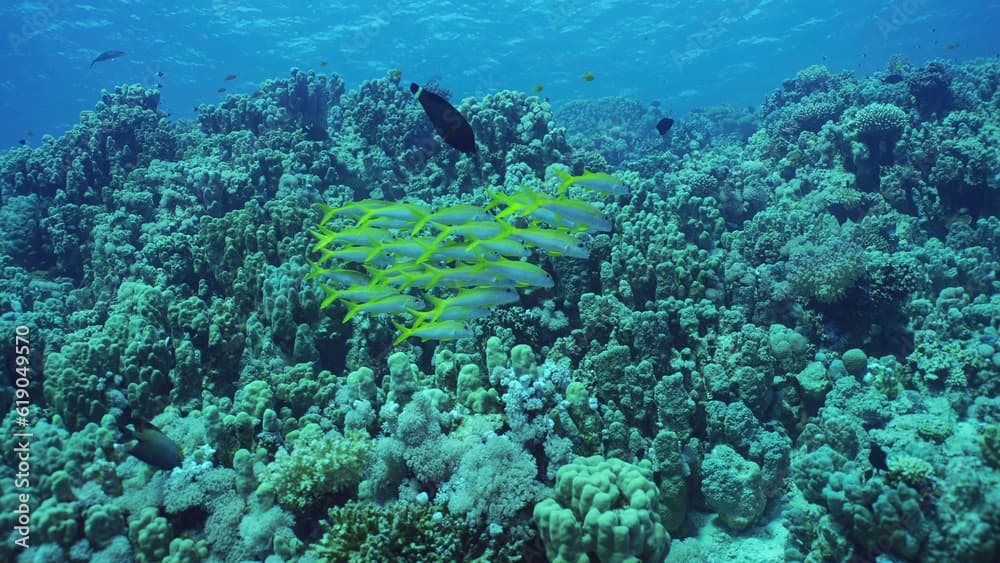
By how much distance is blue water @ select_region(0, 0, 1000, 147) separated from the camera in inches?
1689

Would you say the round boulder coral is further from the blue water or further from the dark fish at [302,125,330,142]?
the blue water

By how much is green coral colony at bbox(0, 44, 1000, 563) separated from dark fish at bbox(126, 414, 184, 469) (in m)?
0.02

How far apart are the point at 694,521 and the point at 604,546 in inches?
77.3

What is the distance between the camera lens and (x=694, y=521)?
4.61 meters

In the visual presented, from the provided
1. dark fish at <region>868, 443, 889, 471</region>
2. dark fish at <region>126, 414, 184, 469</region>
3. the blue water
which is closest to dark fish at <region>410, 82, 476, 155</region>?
dark fish at <region>126, 414, 184, 469</region>

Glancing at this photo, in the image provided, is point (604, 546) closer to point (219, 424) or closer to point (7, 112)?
point (219, 424)

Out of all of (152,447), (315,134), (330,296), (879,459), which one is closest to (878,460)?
(879,459)

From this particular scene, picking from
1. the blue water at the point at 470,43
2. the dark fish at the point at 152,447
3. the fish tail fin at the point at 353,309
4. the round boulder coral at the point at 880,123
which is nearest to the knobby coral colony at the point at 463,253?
the fish tail fin at the point at 353,309

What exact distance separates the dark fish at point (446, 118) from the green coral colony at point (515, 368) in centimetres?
3

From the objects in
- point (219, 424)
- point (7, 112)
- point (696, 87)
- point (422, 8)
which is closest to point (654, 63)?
point (696, 87)

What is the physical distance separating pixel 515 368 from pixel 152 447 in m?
2.93

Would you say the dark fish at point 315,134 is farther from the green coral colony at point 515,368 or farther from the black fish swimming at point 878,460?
the black fish swimming at point 878,460

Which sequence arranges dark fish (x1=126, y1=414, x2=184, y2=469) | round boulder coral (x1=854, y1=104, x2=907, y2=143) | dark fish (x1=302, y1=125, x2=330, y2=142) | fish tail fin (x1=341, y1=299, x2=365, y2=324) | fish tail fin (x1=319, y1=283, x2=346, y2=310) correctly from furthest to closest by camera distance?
dark fish (x1=302, y1=125, x2=330, y2=142)
round boulder coral (x1=854, y1=104, x2=907, y2=143)
fish tail fin (x1=319, y1=283, x2=346, y2=310)
fish tail fin (x1=341, y1=299, x2=365, y2=324)
dark fish (x1=126, y1=414, x2=184, y2=469)

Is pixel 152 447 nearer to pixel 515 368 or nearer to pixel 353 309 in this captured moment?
pixel 353 309
